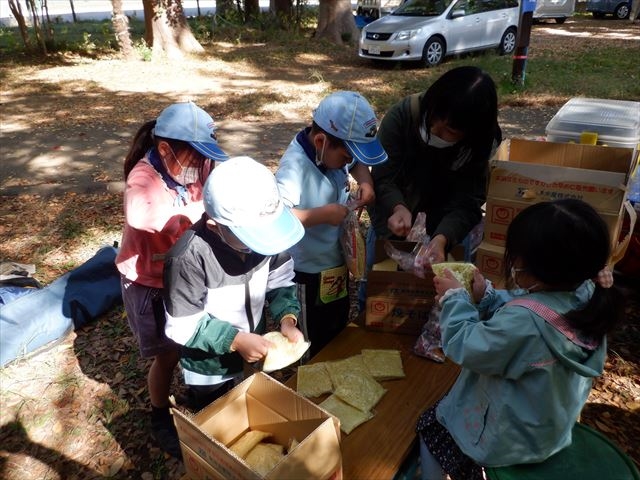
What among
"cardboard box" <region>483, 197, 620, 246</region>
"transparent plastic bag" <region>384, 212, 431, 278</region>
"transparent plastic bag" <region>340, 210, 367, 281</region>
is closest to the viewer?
"transparent plastic bag" <region>384, 212, 431, 278</region>

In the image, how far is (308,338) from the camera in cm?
268

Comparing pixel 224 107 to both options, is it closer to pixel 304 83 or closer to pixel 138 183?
pixel 304 83

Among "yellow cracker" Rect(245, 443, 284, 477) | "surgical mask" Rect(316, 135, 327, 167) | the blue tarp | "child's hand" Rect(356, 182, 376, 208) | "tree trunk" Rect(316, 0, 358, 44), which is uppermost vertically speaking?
"tree trunk" Rect(316, 0, 358, 44)

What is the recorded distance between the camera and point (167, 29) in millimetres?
12836

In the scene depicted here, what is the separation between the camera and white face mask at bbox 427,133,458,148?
7.82 feet

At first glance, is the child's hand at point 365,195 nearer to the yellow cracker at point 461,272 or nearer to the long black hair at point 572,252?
the yellow cracker at point 461,272

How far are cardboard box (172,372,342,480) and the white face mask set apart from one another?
55.2 inches

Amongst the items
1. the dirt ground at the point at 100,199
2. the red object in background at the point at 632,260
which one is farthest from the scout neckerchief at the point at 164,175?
the red object in background at the point at 632,260

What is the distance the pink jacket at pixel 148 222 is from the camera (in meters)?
2.09

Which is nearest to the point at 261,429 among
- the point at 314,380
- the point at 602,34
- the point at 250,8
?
the point at 314,380

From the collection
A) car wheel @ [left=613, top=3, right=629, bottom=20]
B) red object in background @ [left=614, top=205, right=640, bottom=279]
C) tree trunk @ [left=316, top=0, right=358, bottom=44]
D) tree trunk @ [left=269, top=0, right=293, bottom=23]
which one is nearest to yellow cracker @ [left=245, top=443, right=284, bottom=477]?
red object in background @ [left=614, top=205, right=640, bottom=279]

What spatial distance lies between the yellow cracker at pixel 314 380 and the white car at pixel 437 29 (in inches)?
413

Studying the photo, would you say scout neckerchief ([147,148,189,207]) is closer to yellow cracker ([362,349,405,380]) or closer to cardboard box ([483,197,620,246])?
yellow cracker ([362,349,405,380])

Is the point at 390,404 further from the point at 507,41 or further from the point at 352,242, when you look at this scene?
the point at 507,41
